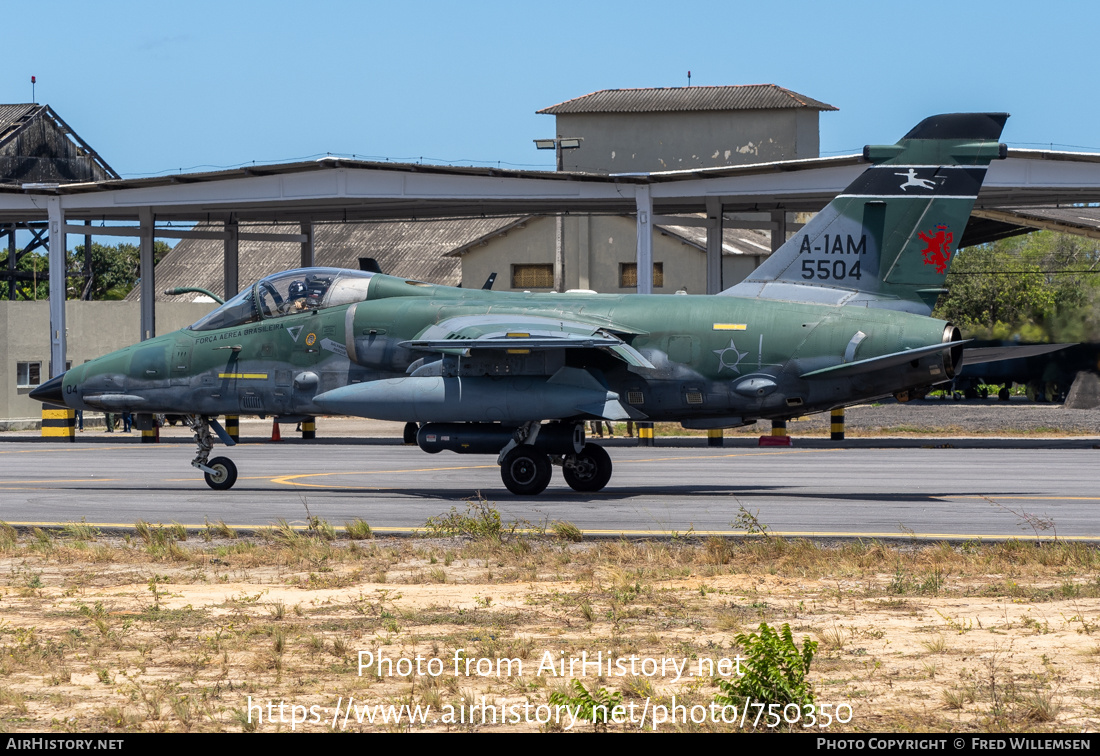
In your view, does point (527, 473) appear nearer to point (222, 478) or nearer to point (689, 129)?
point (222, 478)

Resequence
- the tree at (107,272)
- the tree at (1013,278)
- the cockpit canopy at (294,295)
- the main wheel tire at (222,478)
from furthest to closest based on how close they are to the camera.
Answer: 1. the tree at (107,272)
2. the tree at (1013,278)
3. the main wheel tire at (222,478)
4. the cockpit canopy at (294,295)

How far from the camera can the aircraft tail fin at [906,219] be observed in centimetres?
1892

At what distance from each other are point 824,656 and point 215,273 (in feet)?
247

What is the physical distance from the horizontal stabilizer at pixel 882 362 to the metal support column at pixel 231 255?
3473 cm

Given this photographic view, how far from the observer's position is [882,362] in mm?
17938

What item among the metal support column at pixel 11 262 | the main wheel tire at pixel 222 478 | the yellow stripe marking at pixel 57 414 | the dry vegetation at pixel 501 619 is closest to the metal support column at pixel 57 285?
the yellow stripe marking at pixel 57 414

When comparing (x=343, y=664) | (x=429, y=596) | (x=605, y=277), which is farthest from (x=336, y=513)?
(x=605, y=277)

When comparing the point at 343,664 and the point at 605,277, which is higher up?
the point at 605,277

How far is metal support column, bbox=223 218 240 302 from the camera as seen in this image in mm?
48625

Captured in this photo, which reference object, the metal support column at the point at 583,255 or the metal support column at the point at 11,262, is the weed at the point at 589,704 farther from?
the metal support column at the point at 583,255

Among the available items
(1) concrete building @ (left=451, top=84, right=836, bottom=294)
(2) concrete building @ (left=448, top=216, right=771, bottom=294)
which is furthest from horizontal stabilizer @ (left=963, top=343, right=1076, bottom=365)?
(1) concrete building @ (left=451, top=84, right=836, bottom=294)

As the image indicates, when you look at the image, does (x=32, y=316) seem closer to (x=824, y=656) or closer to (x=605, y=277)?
(x=605, y=277)

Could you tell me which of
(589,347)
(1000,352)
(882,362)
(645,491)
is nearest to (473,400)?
(589,347)

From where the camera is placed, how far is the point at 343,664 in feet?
27.1
